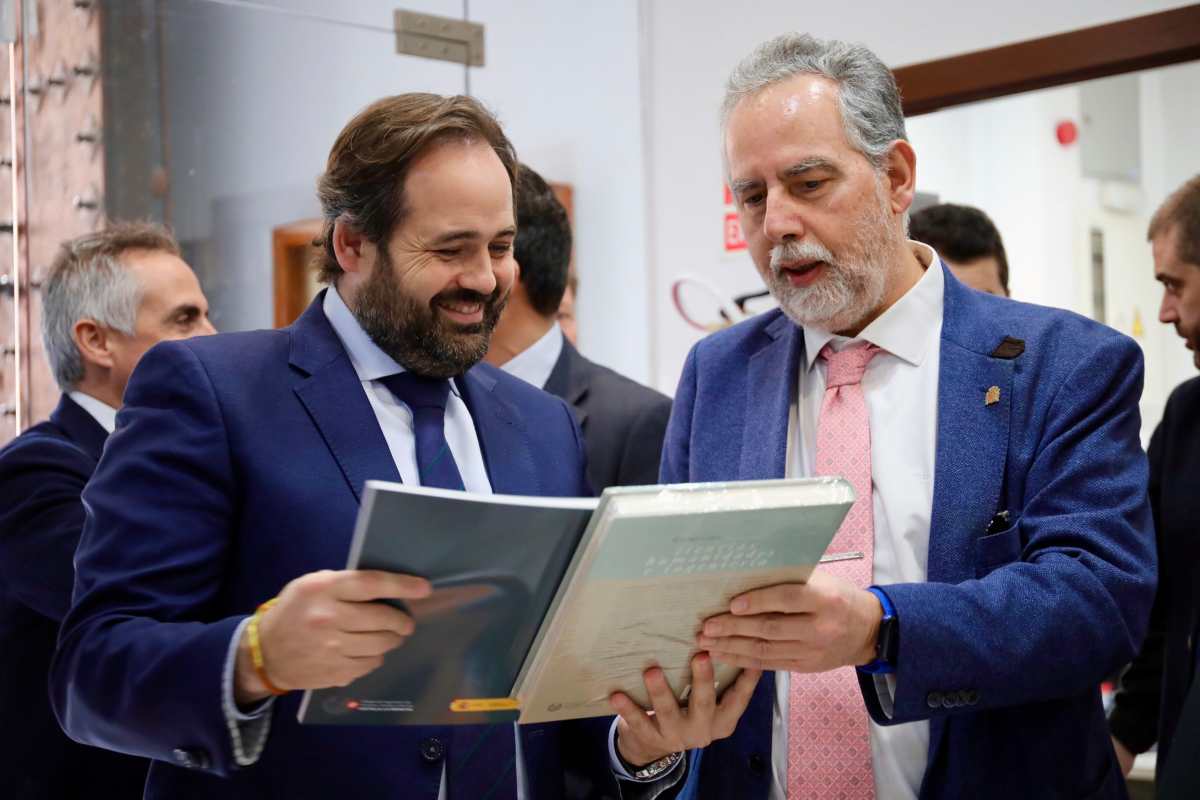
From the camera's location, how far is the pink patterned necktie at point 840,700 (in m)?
1.72

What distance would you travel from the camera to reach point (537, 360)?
9.55 ft

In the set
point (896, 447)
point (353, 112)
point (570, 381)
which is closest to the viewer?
point (896, 447)

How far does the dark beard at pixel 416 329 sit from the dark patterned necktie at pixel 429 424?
2cm

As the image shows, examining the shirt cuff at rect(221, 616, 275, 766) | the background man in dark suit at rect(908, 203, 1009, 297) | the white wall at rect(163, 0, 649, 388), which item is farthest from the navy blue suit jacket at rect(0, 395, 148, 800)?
the background man in dark suit at rect(908, 203, 1009, 297)

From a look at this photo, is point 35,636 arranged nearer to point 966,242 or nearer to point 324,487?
point 324,487

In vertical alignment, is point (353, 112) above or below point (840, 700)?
above

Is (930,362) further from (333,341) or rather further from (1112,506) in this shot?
(333,341)

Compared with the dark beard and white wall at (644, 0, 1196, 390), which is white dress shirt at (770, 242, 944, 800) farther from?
white wall at (644, 0, 1196, 390)

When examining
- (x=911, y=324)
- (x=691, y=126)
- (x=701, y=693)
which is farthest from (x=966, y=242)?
(x=701, y=693)

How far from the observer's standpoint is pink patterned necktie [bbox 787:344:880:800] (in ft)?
5.65

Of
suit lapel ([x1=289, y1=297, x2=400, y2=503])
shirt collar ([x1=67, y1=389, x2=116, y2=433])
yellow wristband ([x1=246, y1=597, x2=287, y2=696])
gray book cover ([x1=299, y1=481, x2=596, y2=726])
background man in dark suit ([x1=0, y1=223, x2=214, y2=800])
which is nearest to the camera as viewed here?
gray book cover ([x1=299, y1=481, x2=596, y2=726])

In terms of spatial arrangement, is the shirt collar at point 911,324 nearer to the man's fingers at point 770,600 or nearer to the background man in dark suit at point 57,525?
the man's fingers at point 770,600

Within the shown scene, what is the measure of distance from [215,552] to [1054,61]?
115 inches

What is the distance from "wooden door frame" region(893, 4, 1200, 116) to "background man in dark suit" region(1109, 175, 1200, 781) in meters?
0.79
